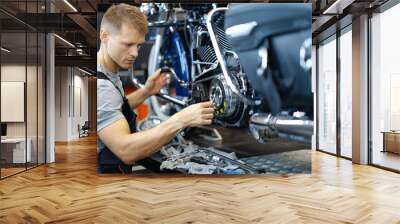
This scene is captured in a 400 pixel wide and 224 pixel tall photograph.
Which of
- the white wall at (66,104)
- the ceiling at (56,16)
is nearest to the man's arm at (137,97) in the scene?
the ceiling at (56,16)

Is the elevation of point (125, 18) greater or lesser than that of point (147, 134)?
greater

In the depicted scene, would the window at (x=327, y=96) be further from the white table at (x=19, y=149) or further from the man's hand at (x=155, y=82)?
the white table at (x=19, y=149)

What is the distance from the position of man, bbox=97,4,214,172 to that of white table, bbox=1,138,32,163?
1.64m

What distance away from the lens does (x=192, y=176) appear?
21.7 feet

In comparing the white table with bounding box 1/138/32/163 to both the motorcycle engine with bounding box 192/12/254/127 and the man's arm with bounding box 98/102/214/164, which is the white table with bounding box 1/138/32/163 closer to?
the man's arm with bounding box 98/102/214/164

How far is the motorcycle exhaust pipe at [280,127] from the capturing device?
6391 millimetres

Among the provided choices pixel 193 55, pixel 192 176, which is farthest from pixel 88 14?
pixel 192 176

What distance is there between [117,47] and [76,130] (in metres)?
11.6

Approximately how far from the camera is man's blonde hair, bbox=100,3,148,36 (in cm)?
628

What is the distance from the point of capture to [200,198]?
16.0 ft

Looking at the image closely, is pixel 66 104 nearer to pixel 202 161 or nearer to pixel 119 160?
pixel 119 160

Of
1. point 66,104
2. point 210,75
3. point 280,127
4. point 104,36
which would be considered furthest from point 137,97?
point 66,104

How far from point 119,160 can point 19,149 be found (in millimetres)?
2045

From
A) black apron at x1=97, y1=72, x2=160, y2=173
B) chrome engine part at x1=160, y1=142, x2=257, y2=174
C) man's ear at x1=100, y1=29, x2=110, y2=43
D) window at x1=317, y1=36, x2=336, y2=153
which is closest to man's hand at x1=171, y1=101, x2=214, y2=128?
chrome engine part at x1=160, y1=142, x2=257, y2=174
